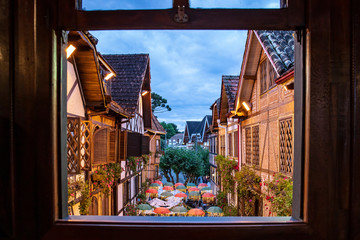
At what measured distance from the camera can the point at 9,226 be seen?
134 centimetres

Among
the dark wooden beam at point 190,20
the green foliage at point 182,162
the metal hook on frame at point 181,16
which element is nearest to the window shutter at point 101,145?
the dark wooden beam at point 190,20

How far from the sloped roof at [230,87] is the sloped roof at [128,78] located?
442 centimetres

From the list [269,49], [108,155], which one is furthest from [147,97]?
[269,49]

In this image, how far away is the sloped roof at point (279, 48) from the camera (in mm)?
6656

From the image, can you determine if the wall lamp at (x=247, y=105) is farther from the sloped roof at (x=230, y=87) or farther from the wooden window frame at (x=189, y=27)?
the wooden window frame at (x=189, y=27)

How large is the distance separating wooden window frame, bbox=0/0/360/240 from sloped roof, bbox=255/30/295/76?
17.8 ft

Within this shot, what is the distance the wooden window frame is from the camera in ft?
4.32

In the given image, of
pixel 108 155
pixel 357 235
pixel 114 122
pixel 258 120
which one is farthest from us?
pixel 114 122

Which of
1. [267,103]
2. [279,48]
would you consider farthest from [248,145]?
[279,48]

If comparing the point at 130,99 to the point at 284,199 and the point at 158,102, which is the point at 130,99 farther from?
the point at 158,102

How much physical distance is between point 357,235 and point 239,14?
4.31ft

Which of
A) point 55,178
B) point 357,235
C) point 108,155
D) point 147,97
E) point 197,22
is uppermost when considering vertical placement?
point 147,97

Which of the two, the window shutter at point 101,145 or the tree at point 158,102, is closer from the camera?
the window shutter at point 101,145

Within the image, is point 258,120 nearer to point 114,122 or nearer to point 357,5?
point 114,122
